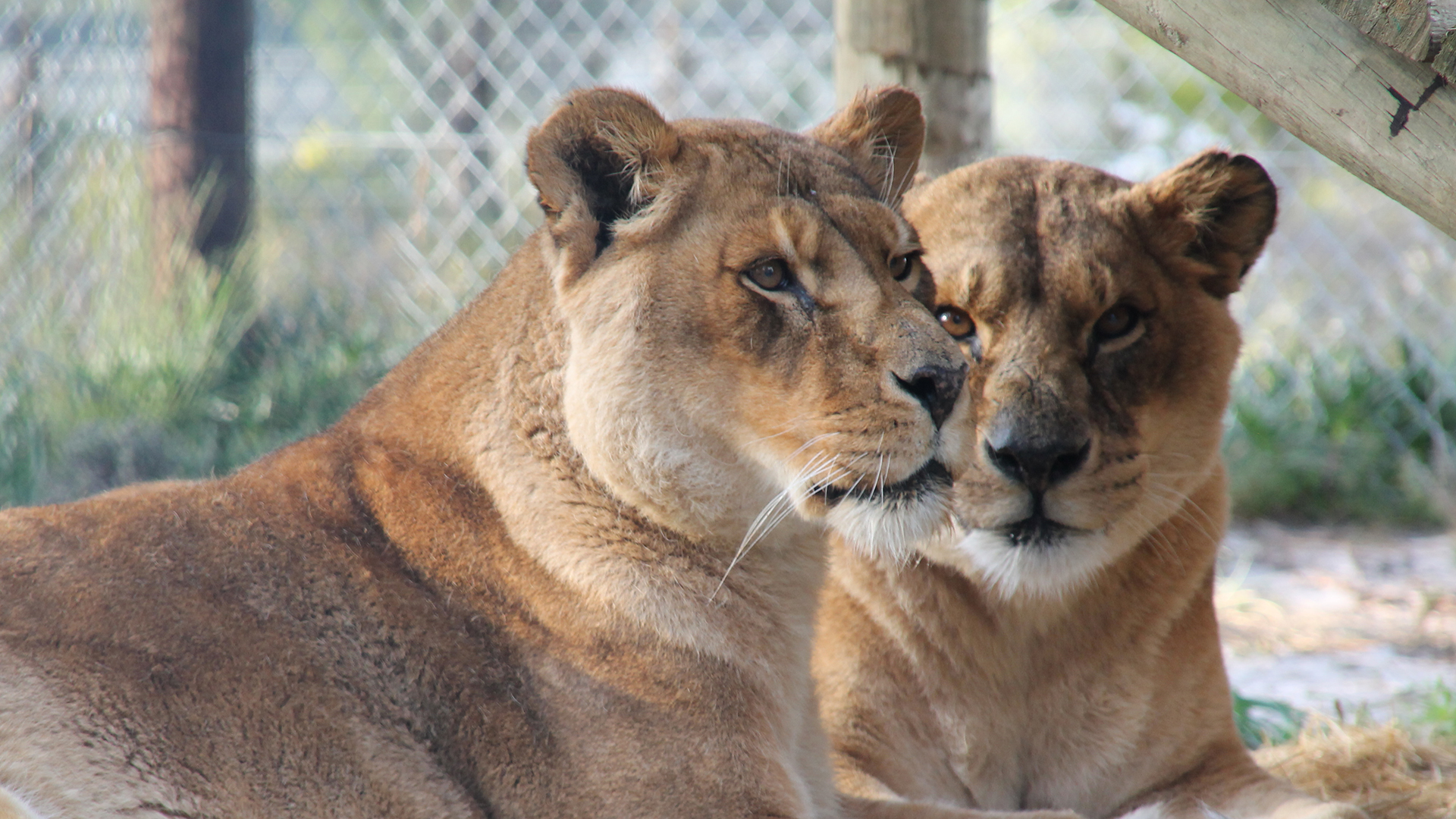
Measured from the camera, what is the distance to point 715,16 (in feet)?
40.3

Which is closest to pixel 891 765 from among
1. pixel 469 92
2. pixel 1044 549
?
pixel 1044 549

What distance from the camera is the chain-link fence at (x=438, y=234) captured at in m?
6.08

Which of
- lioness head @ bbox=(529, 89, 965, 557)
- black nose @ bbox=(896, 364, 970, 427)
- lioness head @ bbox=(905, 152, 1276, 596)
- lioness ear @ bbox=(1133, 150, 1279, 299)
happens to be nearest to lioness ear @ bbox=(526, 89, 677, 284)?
lioness head @ bbox=(529, 89, 965, 557)

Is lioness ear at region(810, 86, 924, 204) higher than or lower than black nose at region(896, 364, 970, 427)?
higher

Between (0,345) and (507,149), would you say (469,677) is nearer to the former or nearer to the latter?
(0,345)

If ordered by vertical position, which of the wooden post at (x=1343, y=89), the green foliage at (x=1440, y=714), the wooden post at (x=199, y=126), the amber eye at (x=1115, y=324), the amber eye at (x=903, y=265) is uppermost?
the wooden post at (x=1343, y=89)

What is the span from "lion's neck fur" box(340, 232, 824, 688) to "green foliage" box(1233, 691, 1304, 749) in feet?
7.00

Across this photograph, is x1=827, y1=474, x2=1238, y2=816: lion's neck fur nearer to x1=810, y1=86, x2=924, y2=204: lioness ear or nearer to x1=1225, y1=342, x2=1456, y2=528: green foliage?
x1=810, y1=86, x2=924, y2=204: lioness ear

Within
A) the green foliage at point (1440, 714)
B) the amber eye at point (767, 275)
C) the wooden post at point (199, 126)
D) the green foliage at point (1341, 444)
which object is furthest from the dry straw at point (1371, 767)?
the wooden post at point (199, 126)

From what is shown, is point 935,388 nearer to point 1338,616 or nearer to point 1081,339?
point 1081,339

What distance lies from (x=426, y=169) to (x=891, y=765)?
576 cm

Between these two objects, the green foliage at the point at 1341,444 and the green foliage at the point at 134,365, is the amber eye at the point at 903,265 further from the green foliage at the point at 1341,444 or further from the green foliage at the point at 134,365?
the green foliage at the point at 1341,444

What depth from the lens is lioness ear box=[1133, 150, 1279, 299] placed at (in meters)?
3.26

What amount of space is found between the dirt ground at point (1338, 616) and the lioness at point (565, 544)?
8.06 ft
